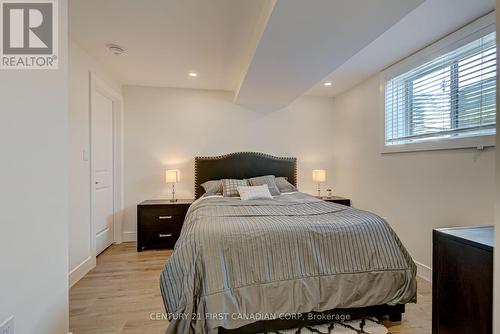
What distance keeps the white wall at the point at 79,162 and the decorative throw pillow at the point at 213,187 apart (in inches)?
56.7

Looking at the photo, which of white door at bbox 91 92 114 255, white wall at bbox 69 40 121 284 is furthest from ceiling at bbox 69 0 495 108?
white door at bbox 91 92 114 255

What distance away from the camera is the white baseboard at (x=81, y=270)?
237cm

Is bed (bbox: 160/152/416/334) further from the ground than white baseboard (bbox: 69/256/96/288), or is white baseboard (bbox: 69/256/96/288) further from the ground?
bed (bbox: 160/152/416/334)

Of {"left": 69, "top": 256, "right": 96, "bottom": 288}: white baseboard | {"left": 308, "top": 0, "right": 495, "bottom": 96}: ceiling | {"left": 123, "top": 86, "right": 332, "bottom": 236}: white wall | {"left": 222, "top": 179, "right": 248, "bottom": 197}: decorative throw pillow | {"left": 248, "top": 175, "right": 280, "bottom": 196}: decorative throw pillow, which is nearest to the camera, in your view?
{"left": 308, "top": 0, "right": 495, "bottom": 96}: ceiling

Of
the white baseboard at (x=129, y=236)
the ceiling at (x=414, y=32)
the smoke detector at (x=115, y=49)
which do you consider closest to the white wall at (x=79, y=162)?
the smoke detector at (x=115, y=49)

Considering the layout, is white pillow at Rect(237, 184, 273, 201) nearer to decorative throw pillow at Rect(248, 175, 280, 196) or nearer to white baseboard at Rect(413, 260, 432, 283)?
decorative throw pillow at Rect(248, 175, 280, 196)

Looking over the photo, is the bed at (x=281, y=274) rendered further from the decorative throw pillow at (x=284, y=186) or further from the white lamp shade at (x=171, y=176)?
the white lamp shade at (x=171, y=176)

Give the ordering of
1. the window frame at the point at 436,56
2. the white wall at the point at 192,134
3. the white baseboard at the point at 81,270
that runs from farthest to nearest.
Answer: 1. the white wall at the point at 192,134
2. the white baseboard at the point at 81,270
3. the window frame at the point at 436,56

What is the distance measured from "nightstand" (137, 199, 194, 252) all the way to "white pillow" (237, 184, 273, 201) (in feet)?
3.01

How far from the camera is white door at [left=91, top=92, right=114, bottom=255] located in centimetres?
298

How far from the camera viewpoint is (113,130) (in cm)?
356

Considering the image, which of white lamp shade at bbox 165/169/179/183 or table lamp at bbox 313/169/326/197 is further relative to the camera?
table lamp at bbox 313/169/326/197

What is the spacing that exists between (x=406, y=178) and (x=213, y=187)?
244 centimetres

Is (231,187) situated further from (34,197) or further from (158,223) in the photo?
(34,197)
